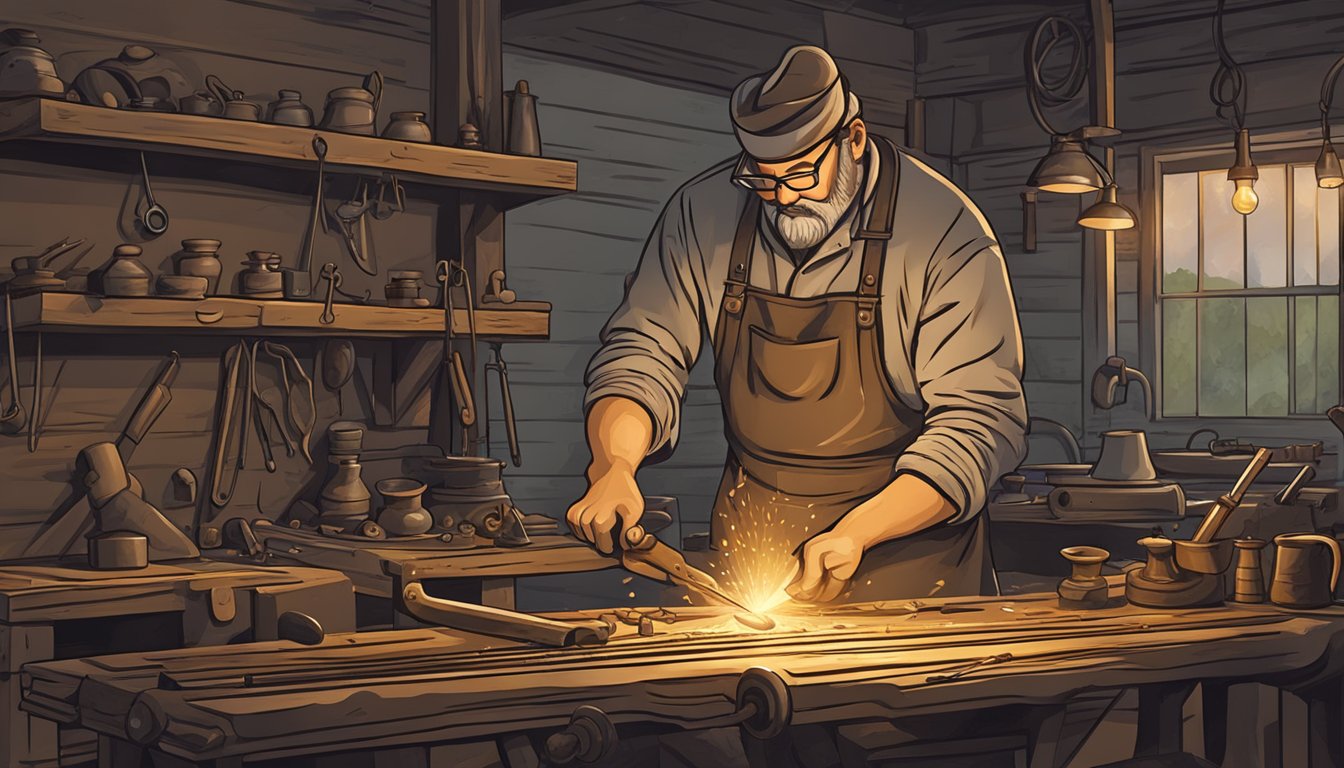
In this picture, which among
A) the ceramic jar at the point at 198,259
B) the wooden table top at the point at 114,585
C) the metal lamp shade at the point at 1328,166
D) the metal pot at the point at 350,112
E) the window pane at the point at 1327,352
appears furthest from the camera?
the window pane at the point at 1327,352

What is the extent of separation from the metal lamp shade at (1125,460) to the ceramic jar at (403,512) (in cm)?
230

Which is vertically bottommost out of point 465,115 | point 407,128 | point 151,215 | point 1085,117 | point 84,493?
point 84,493

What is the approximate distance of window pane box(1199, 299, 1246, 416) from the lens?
6.93m

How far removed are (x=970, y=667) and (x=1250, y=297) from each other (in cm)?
489

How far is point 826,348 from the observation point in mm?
3586

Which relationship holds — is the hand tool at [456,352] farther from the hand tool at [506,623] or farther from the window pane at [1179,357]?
the window pane at [1179,357]

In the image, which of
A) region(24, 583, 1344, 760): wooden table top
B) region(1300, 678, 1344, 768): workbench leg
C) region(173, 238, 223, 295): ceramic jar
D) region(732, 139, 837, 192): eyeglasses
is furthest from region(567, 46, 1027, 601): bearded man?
region(173, 238, 223, 295): ceramic jar

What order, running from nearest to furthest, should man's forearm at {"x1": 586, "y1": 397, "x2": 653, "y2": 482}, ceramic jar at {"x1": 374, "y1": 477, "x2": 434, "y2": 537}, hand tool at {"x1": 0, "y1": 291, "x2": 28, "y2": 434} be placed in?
1. man's forearm at {"x1": 586, "y1": 397, "x2": 653, "y2": 482}
2. hand tool at {"x1": 0, "y1": 291, "x2": 28, "y2": 434}
3. ceramic jar at {"x1": 374, "y1": 477, "x2": 434, "y2": 537}

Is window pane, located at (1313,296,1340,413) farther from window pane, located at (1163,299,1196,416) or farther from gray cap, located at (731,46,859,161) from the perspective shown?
gray cap, located at (731,46,859,161)

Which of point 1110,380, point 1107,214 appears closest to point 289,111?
point 1107,214

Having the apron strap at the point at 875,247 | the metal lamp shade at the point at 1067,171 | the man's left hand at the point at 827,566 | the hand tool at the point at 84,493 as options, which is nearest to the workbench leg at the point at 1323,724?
the man's left hand at the point at 827,566

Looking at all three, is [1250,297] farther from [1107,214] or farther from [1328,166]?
[1107,214]

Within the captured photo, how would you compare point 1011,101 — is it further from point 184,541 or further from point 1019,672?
point 1019,672

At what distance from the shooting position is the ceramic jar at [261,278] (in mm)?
4445
